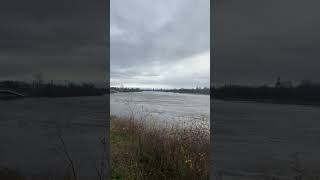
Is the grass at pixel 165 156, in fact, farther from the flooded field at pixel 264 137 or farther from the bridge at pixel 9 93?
the bridge at pixel 9 93

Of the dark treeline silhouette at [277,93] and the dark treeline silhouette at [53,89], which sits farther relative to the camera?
the dark treeline silhouette at [53,89]

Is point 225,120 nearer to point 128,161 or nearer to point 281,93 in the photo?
point 281,93

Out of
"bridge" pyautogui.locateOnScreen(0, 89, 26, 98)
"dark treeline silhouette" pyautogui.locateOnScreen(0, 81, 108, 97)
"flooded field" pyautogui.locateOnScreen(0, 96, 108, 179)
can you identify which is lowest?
"flooded field" pyautogui.locateOnScreen(0, 96, 108, 179)

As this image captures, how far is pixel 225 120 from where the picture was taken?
2727 millimetres

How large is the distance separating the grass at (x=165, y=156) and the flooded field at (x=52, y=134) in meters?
0.71

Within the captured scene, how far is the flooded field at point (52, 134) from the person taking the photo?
9.96ft

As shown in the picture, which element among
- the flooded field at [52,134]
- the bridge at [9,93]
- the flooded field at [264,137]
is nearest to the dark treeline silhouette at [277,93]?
the flooded field at [264,137]

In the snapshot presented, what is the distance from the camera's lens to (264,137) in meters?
2.56

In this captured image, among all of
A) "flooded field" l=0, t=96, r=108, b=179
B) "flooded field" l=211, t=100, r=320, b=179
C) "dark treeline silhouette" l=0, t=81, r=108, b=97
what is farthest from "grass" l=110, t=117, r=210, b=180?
"dark treeline silhouette" l=0, t=81, r=108, b=97

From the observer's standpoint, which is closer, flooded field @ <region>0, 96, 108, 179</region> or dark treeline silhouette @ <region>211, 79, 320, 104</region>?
dark treeline silhouette @ <region>211, 79, 320, 104</region>

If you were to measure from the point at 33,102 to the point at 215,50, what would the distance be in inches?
59.6

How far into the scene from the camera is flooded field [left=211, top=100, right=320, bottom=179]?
246cm

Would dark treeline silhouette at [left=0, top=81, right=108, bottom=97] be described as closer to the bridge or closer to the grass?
the bridge

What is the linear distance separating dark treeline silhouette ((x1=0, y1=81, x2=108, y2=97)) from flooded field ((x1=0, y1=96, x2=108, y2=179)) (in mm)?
42
